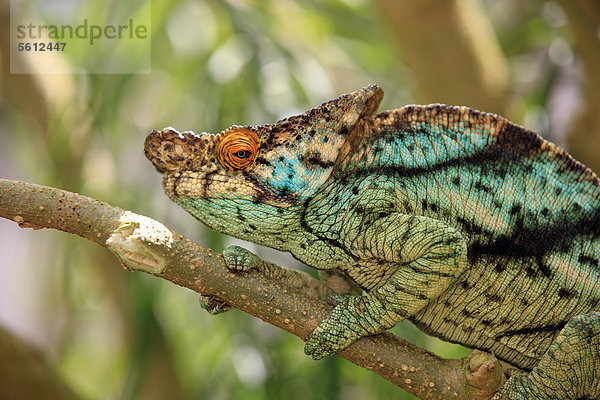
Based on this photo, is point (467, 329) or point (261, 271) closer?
point (261, 271)

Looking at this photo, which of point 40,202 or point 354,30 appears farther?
point 354,30

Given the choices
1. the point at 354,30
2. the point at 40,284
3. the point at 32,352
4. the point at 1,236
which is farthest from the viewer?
the point at 1,236

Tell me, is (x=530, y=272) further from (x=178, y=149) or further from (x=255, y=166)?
(x=178, y=149)

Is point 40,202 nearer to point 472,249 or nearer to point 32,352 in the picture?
point 472,249

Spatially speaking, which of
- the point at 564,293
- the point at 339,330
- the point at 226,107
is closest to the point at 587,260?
the point at 564,293

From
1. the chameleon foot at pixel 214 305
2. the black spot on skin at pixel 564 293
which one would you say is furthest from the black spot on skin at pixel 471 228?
the chameleon foot at pixel 214 305

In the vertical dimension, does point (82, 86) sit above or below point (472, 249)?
above

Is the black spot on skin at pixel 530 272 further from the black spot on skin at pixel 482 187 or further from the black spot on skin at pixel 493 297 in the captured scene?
the black spot on skin at pixel 482 187

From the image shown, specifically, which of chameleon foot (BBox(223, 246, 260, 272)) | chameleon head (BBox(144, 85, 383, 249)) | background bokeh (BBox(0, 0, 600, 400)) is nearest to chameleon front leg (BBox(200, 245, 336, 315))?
chameleon foot (BBox(223, 246, 260, 272))

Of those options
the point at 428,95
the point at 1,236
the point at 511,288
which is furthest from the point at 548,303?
the point at 1,236
